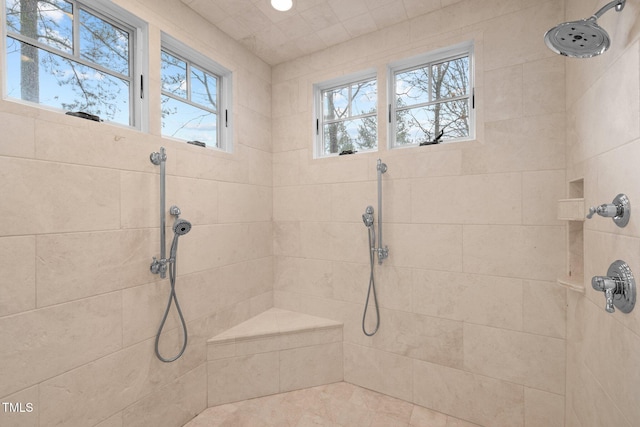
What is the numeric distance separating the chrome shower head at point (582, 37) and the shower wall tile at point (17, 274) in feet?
7.17

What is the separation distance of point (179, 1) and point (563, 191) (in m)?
2.66

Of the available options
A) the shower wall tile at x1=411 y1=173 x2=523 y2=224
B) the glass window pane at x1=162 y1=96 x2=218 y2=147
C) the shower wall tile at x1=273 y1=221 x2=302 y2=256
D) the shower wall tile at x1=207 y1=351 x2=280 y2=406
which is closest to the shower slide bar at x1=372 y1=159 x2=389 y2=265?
the shower wall tile at x1=411 y1=173 x2=523 y2=224

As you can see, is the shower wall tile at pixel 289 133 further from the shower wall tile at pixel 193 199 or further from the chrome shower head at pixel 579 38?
the chrome shower head at pixel 579 38

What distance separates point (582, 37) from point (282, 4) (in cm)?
167

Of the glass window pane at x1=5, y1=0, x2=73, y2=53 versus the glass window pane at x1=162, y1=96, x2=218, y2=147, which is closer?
the glass window pane at x1=5, y1=0, x2=73, y2=53

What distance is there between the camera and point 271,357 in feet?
7.12

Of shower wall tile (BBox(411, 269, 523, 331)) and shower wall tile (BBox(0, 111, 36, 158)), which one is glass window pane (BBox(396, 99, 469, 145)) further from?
shower wall tile (BBox(0, 111, 36, 158))

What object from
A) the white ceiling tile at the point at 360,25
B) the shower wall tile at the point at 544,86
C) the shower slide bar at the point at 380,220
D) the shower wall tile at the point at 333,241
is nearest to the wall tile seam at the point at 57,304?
the shower wall tile at the point at 333,241

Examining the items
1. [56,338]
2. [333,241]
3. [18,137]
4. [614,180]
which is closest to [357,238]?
[333,241]

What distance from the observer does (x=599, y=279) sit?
0.99 metres

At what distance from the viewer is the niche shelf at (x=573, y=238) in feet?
4.88

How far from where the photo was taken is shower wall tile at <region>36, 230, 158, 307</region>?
1290mm

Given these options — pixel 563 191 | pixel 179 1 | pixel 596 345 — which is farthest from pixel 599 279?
pixel 179 1

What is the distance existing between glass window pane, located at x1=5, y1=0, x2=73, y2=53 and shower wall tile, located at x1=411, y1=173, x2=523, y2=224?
217 centimetres
